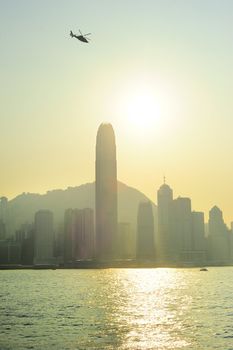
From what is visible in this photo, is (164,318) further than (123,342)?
Yes

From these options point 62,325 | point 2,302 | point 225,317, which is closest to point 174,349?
point 62,325

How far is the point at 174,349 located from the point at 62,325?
27393 mm

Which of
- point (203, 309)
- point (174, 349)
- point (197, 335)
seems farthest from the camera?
point (203, 309)

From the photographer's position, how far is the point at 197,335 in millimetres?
81875

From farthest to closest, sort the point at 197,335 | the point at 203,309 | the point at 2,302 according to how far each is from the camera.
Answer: the point at 2,302
the point at 203,309
the point at 197,335

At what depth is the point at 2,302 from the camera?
448 feet

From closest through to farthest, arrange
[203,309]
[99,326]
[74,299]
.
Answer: [99,326] → [203,309] → [74,299]

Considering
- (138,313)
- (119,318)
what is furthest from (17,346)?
(138,313)

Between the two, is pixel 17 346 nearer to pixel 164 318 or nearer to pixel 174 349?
pixel 174 349

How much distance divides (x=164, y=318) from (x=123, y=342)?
2994cm

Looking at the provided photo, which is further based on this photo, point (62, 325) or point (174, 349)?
point (62, 325)

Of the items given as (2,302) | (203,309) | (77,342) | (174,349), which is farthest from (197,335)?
(2,302)

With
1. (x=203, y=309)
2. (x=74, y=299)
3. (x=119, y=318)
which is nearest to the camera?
(x=119, y=318)

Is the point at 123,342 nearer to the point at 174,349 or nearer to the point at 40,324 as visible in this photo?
the point at 174,349
